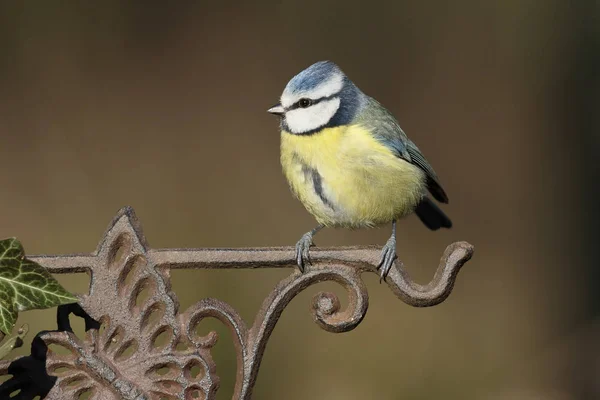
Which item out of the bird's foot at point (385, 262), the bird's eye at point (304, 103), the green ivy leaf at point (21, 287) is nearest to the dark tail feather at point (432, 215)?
the bird's eye at point (304, 103)

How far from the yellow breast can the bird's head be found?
0.08 feet

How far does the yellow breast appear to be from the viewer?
130 cm

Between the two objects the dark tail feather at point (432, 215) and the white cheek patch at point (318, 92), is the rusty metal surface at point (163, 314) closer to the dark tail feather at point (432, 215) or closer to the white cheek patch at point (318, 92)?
the white cheek patch at point (318, 92)

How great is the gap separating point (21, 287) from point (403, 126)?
1336 mm

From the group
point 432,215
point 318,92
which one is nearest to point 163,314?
point 318,92

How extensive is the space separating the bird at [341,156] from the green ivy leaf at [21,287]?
57 centimetres

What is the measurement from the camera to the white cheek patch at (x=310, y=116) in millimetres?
1365

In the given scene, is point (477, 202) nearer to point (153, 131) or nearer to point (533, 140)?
point (533, 140)

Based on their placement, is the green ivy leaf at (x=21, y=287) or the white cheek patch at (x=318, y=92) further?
the white cheek patch at (x=318, y=92)

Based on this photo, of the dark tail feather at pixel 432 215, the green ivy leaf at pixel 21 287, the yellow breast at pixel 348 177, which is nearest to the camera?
the green ivy leaf at pixel 21 287

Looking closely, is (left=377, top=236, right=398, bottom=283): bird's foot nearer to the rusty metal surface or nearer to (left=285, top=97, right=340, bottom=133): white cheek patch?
the rusty metal surface

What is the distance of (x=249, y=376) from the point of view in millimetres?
852

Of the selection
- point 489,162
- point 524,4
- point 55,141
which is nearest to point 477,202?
point 489,162

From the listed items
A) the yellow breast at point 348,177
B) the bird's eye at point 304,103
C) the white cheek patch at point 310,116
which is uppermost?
the bird's eye at point 304,103
